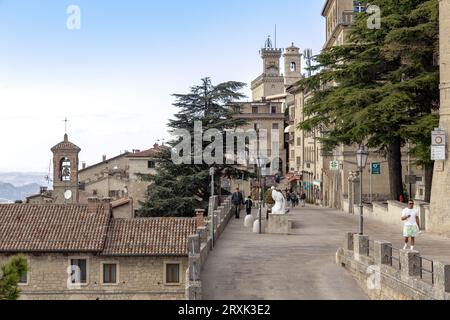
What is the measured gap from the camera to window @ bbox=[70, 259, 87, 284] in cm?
4103

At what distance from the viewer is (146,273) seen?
1609 inches

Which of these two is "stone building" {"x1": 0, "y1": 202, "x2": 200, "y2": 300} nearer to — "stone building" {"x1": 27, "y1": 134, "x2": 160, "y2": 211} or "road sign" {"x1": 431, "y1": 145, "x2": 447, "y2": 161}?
"stone building" {"x1": 27, "y1": 134, "x2": 160, "y2": 211}

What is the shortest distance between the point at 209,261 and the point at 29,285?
19.6 m

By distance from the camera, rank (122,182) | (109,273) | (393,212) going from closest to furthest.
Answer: (393,212) < (109,273) < (122,182)

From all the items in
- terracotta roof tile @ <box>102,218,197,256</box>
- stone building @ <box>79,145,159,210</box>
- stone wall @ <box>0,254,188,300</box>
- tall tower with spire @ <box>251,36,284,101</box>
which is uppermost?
tall tower with spire @ <box>251,36,284,101</box>

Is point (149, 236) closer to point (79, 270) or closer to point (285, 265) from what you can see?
point (79, 270)

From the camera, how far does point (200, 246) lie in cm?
2386

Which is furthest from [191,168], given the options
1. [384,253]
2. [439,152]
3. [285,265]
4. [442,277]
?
[442,277]

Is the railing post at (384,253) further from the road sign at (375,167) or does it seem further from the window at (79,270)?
the road sign at (375,167)

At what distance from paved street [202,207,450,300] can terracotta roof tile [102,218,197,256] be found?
849cm

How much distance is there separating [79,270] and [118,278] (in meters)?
2.25

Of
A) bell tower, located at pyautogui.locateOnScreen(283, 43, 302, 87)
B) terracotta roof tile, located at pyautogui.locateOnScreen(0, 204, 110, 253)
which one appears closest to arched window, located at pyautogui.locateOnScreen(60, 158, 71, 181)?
terracotta roof tile, located at pyautogui.locateOnScreen(0, 204, 110, 253)

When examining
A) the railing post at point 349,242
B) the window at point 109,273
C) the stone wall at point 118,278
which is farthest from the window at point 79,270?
the railing post at point 349,242
